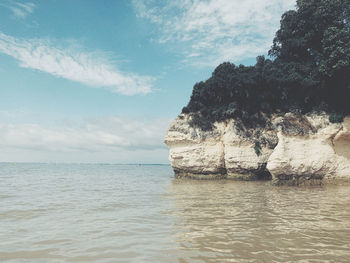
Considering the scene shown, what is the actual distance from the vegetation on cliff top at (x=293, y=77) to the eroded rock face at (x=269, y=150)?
4.57 feet

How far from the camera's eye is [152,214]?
8.51 metres

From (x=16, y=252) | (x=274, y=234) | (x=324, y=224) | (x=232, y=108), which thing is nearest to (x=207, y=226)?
(x=274, y=234)

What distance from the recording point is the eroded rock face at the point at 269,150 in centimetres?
1820

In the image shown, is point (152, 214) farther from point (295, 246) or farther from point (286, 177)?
point (286, 177)

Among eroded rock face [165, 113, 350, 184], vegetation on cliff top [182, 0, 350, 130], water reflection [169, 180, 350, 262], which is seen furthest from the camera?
vegetation on cliff top [182, 0, 350, 130]

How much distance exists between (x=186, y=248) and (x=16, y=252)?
11.5ft

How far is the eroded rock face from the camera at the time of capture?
18203 millimetres

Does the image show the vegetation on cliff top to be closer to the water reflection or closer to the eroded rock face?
the eroded rock face

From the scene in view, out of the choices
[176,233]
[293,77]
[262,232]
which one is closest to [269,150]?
[293,77]

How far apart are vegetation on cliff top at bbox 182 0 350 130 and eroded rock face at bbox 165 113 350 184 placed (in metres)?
1.39

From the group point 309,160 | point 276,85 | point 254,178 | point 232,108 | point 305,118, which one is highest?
point 276,85

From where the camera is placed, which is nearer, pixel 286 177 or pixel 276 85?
pixel 286 177

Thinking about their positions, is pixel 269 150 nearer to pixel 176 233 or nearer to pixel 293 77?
pixel 293 77

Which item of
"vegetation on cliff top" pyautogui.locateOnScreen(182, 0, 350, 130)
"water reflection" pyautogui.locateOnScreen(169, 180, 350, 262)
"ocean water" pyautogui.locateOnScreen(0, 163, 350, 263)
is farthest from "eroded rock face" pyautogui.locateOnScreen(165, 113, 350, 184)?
"ocean water" pyautogui.locateOnScreen(0, 163, 350, 263)
